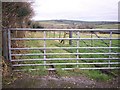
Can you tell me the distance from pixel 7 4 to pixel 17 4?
45cm

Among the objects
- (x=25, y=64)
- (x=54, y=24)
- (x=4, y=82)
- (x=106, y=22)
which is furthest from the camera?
(x=54, y=24)

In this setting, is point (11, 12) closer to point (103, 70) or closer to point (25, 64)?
point (25, 64)

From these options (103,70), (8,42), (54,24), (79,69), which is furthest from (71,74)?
(54,24)

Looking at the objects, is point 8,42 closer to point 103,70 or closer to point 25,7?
point 25,7

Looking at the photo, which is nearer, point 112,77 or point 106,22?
point 112,77

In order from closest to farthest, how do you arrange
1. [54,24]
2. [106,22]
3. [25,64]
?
[25,64] < [106,22] < [54,24]

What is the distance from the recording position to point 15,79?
5777 millimetres

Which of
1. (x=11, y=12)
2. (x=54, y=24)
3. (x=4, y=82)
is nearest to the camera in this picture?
(x=4, y=82)

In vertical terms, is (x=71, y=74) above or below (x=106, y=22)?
below

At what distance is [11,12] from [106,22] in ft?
12.6

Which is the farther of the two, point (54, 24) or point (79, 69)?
point (54, 24)

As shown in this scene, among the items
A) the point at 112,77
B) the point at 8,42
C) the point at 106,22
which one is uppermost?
the point at 106,22

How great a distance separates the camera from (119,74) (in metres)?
6.45

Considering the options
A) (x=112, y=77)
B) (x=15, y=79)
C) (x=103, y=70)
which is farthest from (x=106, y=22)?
(x=15, y=79)
